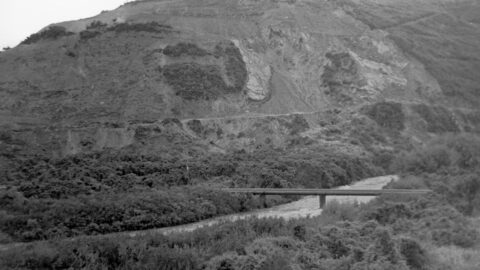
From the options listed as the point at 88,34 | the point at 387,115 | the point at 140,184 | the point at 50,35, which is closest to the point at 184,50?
the point at 88,34

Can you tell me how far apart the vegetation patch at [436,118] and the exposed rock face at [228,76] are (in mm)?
160

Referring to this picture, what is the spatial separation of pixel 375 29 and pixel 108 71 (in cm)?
4265

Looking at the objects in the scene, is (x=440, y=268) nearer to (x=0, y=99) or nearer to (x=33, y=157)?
(x=33, y=157)

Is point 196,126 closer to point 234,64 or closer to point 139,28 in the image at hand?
point 234,64

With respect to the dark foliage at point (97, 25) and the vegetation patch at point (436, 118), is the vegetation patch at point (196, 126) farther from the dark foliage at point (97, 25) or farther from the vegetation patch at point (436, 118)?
the vegetation patch at point (436, 118)

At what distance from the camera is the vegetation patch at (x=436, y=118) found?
65.5 metres

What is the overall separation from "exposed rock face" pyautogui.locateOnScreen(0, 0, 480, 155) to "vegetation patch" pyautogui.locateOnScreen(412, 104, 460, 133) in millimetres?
160

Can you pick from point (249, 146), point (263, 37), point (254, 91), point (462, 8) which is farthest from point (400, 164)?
point (462, 8)

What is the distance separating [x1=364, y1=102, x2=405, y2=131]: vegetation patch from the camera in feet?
208

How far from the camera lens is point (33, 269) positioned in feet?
56.2

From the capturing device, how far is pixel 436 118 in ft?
219

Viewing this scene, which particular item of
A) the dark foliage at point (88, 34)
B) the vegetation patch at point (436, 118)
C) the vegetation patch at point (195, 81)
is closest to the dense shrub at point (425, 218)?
the vegetation patch at point (195, 81)

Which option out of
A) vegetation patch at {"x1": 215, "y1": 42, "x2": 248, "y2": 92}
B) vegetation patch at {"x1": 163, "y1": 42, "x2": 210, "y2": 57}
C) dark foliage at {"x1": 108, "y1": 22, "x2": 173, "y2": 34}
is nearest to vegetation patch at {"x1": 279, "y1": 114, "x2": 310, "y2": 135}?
vegetation patch at {"x1": 215, "y1": 42, "x2": 248, "y2": 92}

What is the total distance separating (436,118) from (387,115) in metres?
7.36
